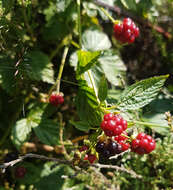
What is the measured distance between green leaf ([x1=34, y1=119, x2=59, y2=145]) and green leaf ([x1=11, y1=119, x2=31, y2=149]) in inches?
2.0

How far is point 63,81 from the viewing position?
1608mm

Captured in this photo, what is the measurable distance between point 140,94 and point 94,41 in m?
0.89

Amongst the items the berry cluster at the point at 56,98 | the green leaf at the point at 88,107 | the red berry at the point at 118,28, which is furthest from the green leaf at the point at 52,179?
the red berry at the point at 118,28

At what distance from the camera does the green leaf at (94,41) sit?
1746 mm

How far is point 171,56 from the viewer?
1998 millimetres

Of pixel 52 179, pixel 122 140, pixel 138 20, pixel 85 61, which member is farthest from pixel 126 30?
pixel 52 179

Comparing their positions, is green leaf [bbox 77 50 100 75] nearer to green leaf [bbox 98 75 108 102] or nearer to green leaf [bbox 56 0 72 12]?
green leaf [bbox 98 75 108 102]

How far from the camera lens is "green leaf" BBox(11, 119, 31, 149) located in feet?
4.51

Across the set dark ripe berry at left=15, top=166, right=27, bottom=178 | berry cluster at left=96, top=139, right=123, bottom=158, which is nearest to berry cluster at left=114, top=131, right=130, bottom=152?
berry cluster at left=96, top=139, right=123, bottom=158

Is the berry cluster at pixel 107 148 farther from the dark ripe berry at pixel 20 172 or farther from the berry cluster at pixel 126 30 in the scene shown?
the dark ripe berry at pixel 20 172

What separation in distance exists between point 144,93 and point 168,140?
391 millimetres

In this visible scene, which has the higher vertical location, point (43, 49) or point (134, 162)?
point (43, 49)

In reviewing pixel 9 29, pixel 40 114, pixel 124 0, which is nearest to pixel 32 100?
pixel 40 114

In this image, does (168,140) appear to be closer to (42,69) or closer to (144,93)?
(144,93)
